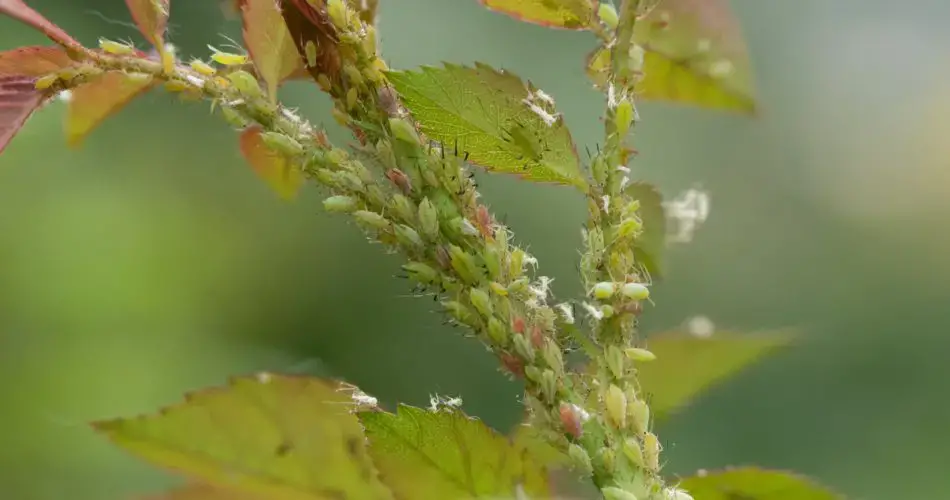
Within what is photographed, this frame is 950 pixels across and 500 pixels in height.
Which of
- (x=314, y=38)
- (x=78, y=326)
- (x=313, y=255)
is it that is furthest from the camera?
(x=313, y=255)

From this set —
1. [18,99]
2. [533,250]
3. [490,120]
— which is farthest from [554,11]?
[533,250]

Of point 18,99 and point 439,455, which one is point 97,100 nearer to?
point 18,99

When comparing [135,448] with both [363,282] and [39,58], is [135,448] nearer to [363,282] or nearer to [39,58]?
[39,58]

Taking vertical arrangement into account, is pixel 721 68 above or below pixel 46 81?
above

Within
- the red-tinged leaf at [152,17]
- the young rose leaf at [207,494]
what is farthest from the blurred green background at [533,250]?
the red-tinged leaf at [152,17]

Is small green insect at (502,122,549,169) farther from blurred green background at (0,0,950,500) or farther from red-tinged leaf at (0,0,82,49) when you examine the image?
blurred green background at (0,0,950,500)

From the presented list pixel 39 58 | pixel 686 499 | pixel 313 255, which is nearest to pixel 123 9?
pixel 313 255

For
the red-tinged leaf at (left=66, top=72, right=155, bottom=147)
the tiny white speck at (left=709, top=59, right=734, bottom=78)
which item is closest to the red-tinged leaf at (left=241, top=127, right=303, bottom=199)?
the red-tinged leaf at (left=66, top=72, right=155, bottom=147)
